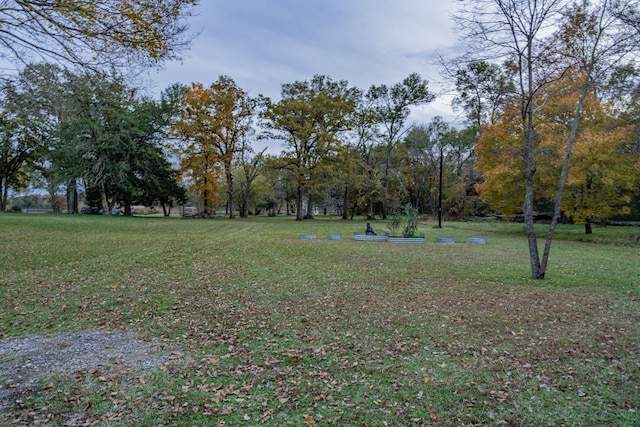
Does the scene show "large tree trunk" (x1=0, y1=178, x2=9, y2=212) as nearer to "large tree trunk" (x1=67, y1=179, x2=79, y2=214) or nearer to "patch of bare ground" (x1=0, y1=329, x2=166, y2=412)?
"large tree trunk" (x1=67, y1=179, x2=79, y2=214)

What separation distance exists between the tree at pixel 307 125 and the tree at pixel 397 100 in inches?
181

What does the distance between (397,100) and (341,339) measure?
106ft

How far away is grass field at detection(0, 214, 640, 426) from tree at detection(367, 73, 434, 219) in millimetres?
26161

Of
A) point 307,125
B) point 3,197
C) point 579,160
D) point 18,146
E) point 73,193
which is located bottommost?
point 3,197

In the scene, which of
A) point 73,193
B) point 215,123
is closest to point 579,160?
point 215,123

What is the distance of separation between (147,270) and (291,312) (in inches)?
171

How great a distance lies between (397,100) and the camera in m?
33.7

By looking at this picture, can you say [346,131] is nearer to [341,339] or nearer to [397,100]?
[397,100]

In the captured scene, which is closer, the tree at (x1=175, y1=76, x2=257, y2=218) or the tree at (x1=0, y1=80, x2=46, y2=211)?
the tree at (x1=0, y1=80, x2=46, y2=211)

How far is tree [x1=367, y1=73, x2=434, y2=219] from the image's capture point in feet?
108

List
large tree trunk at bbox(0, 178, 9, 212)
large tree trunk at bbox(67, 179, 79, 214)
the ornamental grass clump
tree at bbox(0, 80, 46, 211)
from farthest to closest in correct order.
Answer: large tree trunk at bbox(0, 178, 9, 212) → large tree trunk at bbox(67, 179, 79, 214) → tree at bbox(0, 80, 46, 211) → the ornamental grass clump

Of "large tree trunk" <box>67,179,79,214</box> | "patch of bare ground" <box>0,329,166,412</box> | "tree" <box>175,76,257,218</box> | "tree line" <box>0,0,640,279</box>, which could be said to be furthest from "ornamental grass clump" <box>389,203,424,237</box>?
"large tree trunk" <box>67,179,79,214</box>

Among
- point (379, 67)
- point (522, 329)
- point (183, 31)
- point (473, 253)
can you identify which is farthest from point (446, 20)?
point (379, 67)

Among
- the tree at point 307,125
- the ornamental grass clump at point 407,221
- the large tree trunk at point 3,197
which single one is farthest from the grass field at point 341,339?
the large tree trunk at point 3,197
